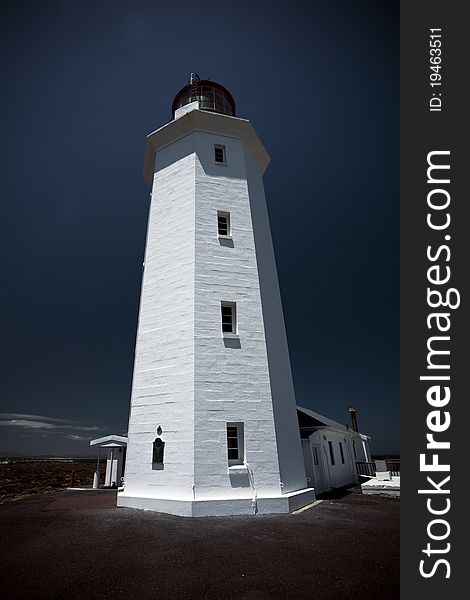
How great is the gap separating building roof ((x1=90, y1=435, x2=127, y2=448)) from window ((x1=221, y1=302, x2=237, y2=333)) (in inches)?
378

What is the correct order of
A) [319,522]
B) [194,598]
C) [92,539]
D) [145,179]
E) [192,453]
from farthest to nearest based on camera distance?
[145,179]
[192,453]
[319,522]
[92,539]
[194,598]

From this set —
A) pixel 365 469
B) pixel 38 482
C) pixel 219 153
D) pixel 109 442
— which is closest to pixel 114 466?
pixel 109 442

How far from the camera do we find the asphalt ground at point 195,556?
5.27m

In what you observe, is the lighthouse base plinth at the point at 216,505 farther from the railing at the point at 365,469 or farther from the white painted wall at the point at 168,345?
the railing at the point at 365,469

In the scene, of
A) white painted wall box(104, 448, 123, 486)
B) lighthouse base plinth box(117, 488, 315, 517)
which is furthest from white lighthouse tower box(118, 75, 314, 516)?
white painted wall box(104, 448, 123, 486)

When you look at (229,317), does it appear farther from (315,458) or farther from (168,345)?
(315,458)

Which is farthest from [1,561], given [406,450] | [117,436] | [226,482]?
[117,436]

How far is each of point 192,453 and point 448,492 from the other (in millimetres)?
6893

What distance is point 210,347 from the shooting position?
1162 cm

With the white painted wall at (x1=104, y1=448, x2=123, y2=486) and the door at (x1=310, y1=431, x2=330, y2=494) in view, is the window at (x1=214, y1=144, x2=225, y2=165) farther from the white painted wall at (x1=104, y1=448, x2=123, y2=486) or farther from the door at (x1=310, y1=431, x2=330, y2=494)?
the white painted wall at (x1=104, y1=448, x2=123, y2=486)

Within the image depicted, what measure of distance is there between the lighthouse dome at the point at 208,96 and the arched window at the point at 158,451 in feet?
44.0

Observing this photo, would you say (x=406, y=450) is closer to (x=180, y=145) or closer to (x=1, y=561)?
(x=1, y=561)

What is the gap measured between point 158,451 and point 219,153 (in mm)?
10948

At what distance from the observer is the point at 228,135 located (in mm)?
14883
